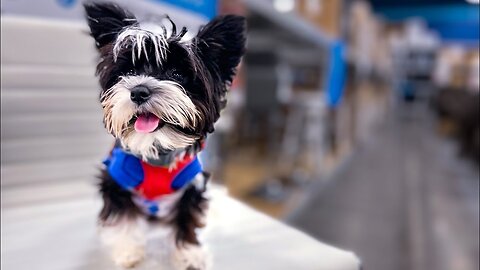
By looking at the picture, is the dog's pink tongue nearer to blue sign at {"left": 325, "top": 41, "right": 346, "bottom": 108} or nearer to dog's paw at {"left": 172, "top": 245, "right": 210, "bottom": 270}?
dog's paw at {"left": 172, "top": 245, "right": 210, "bottom": 270}

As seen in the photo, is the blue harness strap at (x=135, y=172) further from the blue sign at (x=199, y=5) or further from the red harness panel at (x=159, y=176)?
the blue sign at (x=199, y=5)

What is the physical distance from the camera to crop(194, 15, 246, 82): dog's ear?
439 mm

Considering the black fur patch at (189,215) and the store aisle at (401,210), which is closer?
the black fur patch at (189,215)

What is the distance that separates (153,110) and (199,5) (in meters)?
0.67

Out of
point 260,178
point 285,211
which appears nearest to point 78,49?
point 285,211

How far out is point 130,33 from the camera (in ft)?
1.33

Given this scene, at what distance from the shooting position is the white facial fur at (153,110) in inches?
15.8

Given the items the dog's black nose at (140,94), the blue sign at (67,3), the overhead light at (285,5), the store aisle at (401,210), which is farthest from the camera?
the overhead light at (285,5)

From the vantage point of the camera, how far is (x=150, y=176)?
53 cm

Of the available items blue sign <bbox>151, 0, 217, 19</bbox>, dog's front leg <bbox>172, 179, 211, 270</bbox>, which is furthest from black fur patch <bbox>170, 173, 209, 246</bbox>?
blue sign <bbox>151, 0, 217, 19</bbox>

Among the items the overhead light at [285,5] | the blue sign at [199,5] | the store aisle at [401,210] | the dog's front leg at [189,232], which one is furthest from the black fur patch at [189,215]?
the overhead light at [285,5]

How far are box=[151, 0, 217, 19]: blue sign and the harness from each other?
550 mm

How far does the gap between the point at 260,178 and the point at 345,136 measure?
122cm

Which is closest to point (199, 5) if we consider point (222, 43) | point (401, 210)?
point (222, 43)
